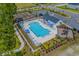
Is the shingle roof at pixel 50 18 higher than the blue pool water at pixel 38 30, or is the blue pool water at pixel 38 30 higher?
the shingle roof at pixel 50 18

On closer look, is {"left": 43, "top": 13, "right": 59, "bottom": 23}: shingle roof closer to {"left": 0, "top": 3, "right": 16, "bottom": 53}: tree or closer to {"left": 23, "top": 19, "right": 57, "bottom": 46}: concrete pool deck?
{"left": 23, "top": 19, "right": 57, "bottom": 46}: concrete pool deck

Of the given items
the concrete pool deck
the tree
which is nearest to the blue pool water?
the concrete pool deck

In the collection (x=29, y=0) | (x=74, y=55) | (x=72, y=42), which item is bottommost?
(x=74, y=55)

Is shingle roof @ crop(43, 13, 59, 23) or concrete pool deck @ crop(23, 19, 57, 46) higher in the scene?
shingle roof @ crop(43, 13, 59, 23)

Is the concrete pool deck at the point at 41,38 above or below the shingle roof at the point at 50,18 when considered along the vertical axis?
below

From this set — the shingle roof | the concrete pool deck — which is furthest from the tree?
the shingle roof

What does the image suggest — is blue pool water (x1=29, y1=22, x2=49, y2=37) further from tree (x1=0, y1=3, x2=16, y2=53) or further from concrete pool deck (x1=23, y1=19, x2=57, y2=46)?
tree (x1=0, y1=3, x2=16, y2=53)

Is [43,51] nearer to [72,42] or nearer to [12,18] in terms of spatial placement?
[72,42]

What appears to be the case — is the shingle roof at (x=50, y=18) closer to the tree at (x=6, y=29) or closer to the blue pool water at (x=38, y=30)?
the blue pool water at (x=38, y=30)

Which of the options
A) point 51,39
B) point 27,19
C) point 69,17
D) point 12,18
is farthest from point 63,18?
point 12,18

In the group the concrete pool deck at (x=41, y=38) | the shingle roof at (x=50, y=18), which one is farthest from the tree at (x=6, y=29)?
the shingle roof at (x=50, y=18)

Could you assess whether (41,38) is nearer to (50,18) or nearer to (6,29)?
(50,18)
